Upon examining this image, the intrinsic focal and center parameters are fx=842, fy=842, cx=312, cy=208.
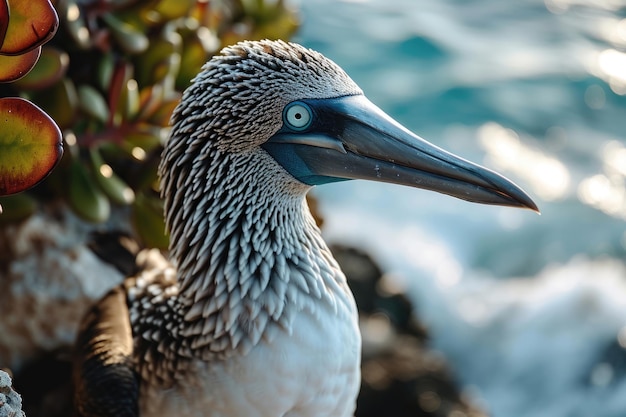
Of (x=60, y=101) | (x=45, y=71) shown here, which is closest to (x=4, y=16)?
(x=45, y=71)

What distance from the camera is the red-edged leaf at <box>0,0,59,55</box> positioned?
2.35 meters

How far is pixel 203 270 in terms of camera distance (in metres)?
3.09

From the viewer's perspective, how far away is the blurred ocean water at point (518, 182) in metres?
7.70

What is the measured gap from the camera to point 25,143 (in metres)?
2.44

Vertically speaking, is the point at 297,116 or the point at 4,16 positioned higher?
the point at 4,16

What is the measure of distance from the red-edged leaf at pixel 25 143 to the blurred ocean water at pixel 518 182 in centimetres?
538

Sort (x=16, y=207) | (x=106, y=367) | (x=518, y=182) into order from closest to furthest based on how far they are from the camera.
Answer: (x=106, y=367) → (x=16, y=207) → (x=518, y=182)

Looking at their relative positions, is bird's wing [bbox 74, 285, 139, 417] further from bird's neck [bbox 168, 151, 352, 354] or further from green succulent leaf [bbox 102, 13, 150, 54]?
green succulent leaf [bbox 102, 13, 150, 54]

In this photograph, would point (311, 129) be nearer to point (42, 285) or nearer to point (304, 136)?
point (304, 136)

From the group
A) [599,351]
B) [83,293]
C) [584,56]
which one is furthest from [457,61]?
[83,293]

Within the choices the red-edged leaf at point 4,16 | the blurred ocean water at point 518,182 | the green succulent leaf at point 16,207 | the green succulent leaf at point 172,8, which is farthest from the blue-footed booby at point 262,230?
the blurred ocean water at point 518,182

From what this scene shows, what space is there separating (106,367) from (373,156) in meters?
1.26

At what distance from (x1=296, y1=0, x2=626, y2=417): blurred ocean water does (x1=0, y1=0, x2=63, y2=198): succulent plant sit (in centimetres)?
539

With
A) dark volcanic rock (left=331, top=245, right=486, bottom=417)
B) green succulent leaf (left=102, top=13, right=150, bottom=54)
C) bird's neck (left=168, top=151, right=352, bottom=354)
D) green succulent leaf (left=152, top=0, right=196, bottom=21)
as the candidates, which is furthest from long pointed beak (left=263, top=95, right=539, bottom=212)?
dark volcanic rock (left=331, top=245, right=486, bottom=417)
